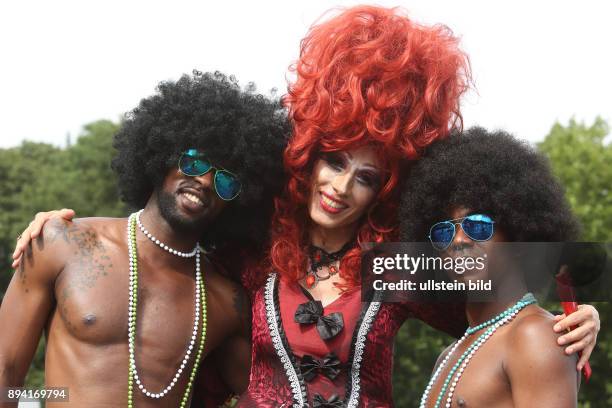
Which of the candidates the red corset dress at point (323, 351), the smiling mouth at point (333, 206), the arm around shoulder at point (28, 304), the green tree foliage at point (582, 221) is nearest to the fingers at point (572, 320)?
the red corset dress at point (323, 351)

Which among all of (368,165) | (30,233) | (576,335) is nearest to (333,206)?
(368,165)

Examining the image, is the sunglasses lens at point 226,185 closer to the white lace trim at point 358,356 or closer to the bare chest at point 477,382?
the white lace trim at point 358,356

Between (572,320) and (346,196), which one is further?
(346,196)

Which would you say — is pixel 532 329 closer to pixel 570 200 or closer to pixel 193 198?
pixel 193 198

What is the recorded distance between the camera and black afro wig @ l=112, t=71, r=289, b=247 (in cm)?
479

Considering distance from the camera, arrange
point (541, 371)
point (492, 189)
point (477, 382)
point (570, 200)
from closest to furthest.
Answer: point (541, 371) < point (477, 382) < point (492, 189) < point (570, 200)

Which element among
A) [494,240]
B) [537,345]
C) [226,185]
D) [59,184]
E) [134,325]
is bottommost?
[537,345]

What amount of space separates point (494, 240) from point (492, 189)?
0.81 feet

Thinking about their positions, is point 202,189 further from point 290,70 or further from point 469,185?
point 469,185

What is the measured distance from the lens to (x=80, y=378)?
4.39m

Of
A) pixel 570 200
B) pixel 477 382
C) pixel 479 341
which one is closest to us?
pixel 477 382

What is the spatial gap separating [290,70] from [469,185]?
1420 millimetres

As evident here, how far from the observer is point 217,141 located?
4781 millimetres

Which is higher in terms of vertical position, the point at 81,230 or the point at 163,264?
the point at 81,230
